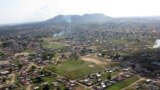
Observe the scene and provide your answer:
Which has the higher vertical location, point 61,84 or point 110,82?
point 110,82

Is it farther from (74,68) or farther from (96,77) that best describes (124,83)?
(74,68)

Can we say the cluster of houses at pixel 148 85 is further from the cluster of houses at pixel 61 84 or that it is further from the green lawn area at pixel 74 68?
the green lawn area at pixel 74 68

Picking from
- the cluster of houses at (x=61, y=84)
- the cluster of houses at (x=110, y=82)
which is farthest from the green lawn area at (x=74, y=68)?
the cluster of houses at (x=110, y=82)

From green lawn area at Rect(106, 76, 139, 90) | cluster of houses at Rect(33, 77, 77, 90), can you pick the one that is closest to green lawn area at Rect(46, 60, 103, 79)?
cluster of houses at Rect(33, 77, 77, 90)

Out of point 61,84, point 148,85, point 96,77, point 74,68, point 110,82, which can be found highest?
point 74,68

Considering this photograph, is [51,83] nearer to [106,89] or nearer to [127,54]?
[106,89]

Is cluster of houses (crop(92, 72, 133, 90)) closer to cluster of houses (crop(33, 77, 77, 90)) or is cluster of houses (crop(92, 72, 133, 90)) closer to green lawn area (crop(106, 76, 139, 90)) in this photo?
green lawn area (crop(106, 76, 139, 90))

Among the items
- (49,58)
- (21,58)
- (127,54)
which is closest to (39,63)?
(49,58)

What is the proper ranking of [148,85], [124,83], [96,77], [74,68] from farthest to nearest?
[74,68], [96,77], [124,83], [148,85]

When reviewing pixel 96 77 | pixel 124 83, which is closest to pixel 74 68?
pixel 96 77
